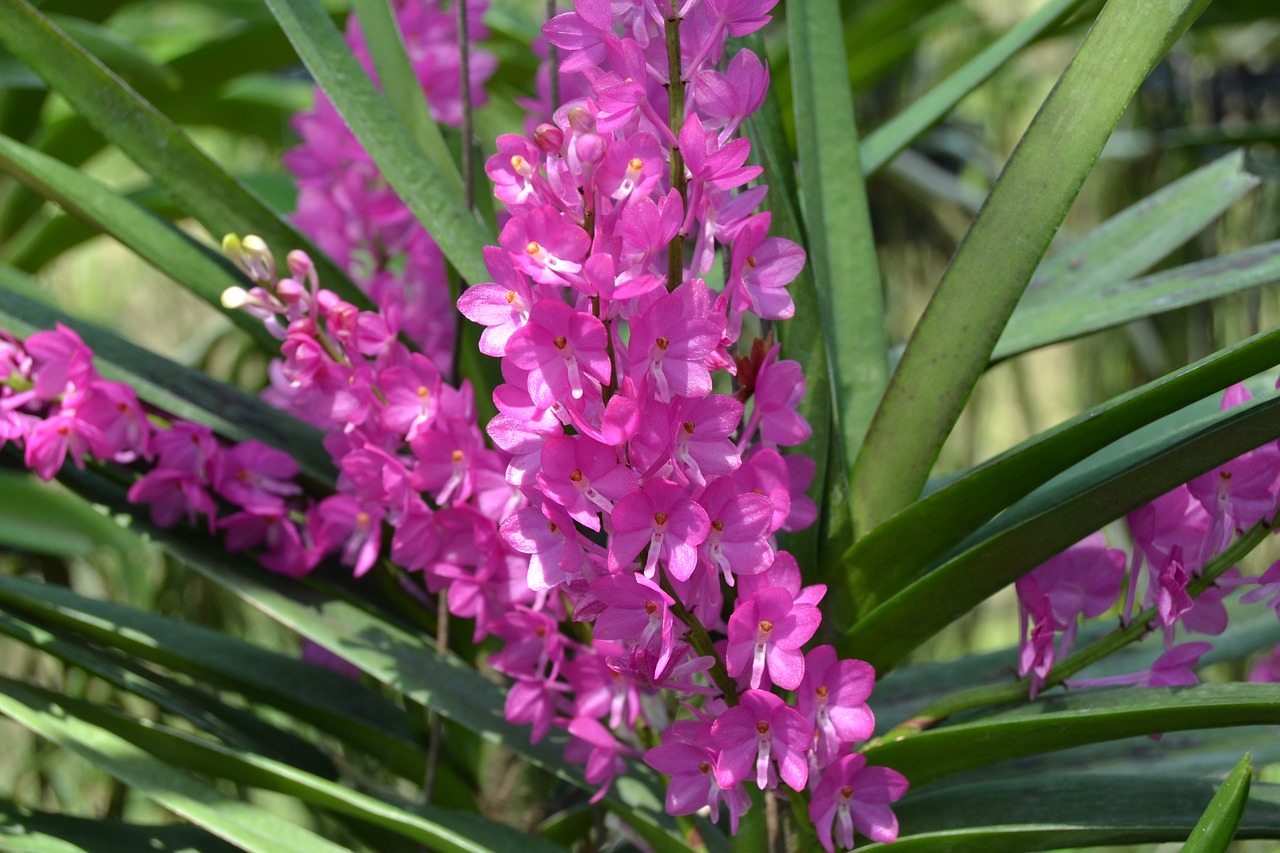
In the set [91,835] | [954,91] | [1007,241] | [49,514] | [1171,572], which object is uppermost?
[954,91]

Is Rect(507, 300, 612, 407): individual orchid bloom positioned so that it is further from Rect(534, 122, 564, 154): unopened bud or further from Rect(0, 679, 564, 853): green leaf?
Rect(0, 679, 564, 853): green leaf

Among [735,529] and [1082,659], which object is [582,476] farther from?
[1082,659]

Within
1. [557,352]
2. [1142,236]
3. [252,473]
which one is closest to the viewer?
[557,352]

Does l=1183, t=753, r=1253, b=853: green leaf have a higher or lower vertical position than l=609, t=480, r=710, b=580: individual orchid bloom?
lower

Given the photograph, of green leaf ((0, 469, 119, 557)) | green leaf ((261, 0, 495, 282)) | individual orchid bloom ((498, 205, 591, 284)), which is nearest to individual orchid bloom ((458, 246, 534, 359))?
individual orchid bloom ((498, 205, 591, 284))

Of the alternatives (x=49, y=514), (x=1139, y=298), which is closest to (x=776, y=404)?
(x=1139, y=298)

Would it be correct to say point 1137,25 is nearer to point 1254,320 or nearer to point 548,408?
point 548,408

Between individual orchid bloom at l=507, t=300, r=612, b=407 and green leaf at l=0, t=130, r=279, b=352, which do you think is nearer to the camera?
individual orchid bloom at l=507, t=300, r=612, b=407
